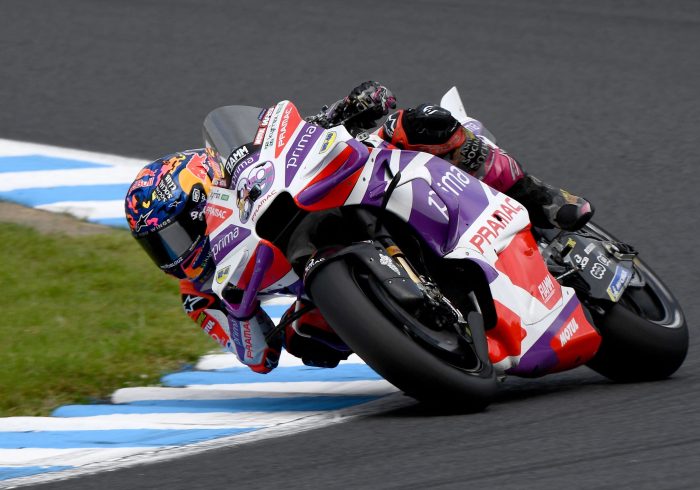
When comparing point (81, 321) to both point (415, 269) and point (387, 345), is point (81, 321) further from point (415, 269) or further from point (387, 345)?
point (387, 345)

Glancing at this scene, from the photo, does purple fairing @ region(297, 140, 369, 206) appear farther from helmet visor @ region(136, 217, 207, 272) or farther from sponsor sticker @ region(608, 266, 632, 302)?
sponsor sticker @ region(608, 266, 632, 302)

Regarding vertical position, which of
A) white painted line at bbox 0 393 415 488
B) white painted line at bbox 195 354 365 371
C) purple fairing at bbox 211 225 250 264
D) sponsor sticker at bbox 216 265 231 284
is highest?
purple fairing at bbox 211 225 250 264

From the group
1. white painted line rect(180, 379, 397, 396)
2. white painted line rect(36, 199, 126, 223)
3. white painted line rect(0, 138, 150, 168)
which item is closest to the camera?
white painted line rect(180, 379, 397, 396)

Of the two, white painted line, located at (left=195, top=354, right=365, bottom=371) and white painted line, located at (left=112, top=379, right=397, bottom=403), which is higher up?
white painted line, located at (left=195, top=354, right=365, bottom=371)

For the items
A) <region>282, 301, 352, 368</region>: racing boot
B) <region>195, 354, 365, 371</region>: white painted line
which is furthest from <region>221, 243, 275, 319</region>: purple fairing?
<region>195, 354, 365, 371</region>: white painted line

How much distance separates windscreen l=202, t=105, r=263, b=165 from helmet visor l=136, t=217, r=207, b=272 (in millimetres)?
265

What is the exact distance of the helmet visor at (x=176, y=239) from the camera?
5477 millimetres

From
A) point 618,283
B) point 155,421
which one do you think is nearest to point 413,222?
point 618,283

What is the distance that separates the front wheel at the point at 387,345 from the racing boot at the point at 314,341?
474 mm

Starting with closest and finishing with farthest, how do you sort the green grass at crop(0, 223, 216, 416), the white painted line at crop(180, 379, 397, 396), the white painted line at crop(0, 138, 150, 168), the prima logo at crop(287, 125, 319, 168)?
the prima logo at crop(287, 125, 319, 168) → the white painted line at crop(180, 379, 397, 396) → the green grass at crop(0, 223, 216, 416) → the white painted line at crop(0, 138, 150, 168)

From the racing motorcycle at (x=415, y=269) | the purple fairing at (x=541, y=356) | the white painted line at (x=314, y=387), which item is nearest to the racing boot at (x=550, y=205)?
the racing motorcycle at (x=415, y=269)

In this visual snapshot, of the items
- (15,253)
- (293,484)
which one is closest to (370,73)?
(15,253)

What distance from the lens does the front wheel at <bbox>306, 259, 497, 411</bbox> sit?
461 centimetres

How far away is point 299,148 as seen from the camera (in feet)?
16.7
